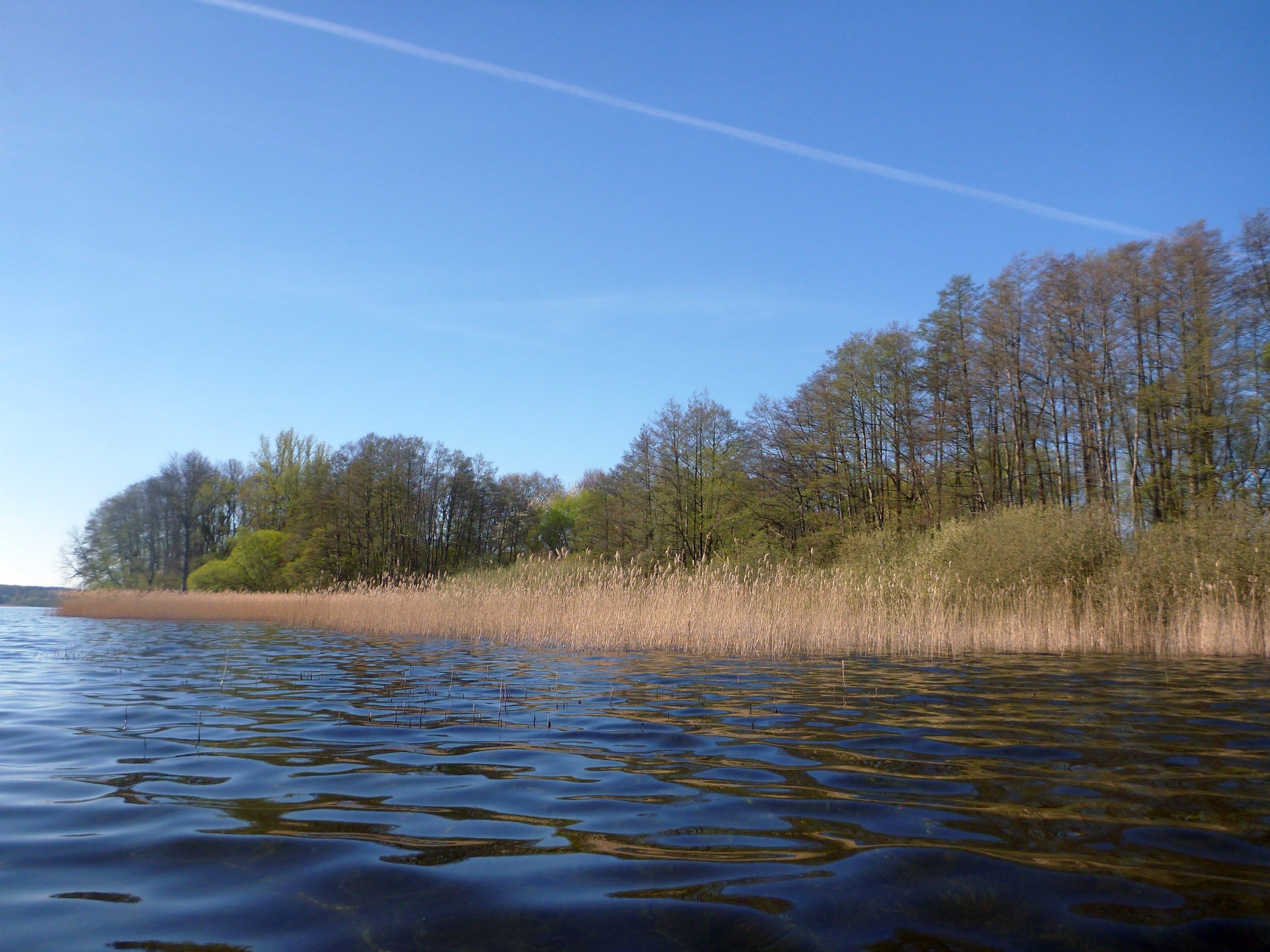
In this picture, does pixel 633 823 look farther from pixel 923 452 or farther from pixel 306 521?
pixel 306 521

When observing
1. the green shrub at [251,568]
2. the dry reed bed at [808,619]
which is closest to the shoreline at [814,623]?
the dry reed bed at [808,619]

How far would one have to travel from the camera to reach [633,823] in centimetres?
286

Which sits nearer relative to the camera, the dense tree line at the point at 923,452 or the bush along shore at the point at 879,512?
the bush along shore at the point at 879,512

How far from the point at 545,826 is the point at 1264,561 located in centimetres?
1571

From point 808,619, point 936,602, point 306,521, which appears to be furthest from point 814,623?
point 306,521

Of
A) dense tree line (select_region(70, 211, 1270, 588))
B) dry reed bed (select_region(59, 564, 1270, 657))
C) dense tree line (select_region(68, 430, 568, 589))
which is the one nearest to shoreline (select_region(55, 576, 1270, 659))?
dry reed bed (select_region(59, 564, 1270, 657))

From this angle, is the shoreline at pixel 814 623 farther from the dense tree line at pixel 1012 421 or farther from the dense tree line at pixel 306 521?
the dense tree line at pixel 306 521

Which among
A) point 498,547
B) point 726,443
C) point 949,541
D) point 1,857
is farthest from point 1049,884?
point 498,547

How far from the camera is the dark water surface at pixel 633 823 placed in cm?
197

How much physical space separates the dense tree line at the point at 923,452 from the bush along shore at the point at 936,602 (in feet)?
6.81

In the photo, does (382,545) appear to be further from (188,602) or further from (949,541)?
(949,541)

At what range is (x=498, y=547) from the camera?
45094 mm

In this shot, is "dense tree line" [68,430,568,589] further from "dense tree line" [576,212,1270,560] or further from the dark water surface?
the dark water surface

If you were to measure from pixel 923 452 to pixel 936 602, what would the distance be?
15.3 m
